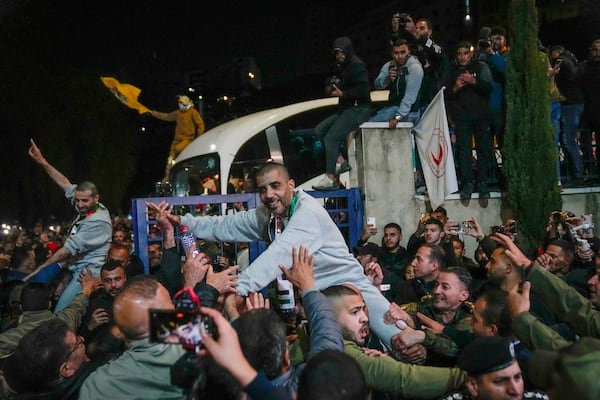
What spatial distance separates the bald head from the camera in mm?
3291

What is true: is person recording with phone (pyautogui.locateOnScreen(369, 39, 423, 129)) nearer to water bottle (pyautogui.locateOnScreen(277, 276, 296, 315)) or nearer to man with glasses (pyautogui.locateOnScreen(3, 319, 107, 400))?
water bottle (pyautogui.locateOnScreen(277, 276, 296, 315))

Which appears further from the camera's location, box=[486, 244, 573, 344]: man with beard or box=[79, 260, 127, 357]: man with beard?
box=[79, 260, 127, 357]: man with beard

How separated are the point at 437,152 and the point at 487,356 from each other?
714 cm

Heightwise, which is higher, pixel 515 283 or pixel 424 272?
pixel 515 283

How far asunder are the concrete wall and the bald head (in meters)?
6.58

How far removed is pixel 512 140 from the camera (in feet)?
34.5

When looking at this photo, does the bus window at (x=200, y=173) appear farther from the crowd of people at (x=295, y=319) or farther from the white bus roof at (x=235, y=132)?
the crowd of people at (x=295, y=319)

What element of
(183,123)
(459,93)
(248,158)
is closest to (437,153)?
(459,93)

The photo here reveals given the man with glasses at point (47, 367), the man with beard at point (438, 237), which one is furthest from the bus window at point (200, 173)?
the man with glasses at point (47, 367)

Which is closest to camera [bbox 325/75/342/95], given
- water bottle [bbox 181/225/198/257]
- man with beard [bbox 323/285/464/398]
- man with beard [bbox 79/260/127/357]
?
man with beard [bbox 79/260/127/357]

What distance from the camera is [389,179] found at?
1005 centimetres

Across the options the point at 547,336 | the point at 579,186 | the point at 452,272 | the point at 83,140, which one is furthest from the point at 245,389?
the point at 83,140

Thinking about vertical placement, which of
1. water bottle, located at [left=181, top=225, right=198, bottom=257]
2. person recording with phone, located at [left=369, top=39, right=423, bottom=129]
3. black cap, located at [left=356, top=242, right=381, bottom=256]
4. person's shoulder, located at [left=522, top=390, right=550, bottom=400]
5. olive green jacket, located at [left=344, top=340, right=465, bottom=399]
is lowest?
person's shoulder, located at [left=522, top=390, right=550, bottom=400]

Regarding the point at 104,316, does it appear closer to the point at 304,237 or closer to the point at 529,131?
the point at 304,237
